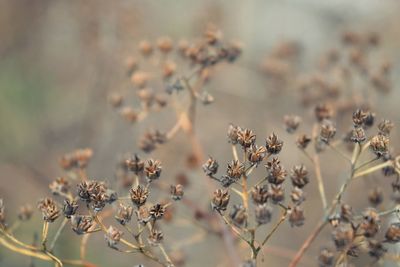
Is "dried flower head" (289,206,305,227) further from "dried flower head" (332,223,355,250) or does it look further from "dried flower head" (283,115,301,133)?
"dried flower head" (283,115,301,133)

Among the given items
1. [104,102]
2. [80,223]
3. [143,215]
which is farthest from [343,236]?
[104,102]

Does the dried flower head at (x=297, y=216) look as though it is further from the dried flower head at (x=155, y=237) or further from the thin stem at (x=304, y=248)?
the dried flower head at (x=155, y=237)

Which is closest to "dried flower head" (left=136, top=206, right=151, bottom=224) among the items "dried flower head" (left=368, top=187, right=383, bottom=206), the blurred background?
"dried flower head" (left=368, top=187, right=383, bottom=206)

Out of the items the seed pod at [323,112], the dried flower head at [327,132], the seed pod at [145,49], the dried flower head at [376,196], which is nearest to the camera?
the dried flower head at [327,132]

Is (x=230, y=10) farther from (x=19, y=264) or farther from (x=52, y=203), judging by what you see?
(x=52, y=203)

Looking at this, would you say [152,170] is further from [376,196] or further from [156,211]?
[376,196]

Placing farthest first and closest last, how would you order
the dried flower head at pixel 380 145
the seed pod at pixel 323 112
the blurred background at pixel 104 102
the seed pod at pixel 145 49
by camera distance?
1. the blurred background at pixel 104 102
2. the seed pod at pixel 145 49
3. the seed pod at pixel 323 112
4. the dried flower head at pixel 380 145

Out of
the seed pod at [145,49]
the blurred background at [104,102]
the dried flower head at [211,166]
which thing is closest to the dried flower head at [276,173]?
the dried flower head at [211,166]

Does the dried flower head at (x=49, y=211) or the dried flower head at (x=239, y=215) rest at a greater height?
the dried flower head at (x=239, y=215)
